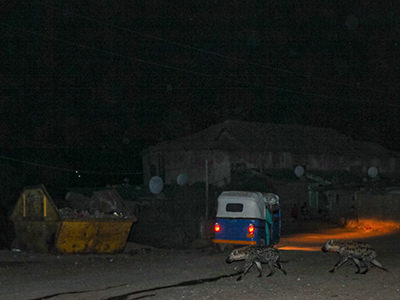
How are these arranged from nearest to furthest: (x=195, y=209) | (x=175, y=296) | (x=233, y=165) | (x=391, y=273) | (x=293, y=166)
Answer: (x=175, y=296)
(x=391, y=273)
(x=195, y=209)
(x=233, y=165)
(x=293, y=166)

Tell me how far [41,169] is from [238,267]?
48655mm

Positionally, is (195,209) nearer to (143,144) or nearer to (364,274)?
(364,274)

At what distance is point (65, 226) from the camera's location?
19.3 m

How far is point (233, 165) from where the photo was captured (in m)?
55.9

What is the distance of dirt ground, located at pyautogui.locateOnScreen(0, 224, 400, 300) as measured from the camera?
450 inches

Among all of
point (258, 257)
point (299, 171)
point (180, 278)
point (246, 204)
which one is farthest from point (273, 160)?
point (180, 278)

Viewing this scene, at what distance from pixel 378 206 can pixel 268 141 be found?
27.6 m

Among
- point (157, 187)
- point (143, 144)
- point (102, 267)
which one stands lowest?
point (102, 267)

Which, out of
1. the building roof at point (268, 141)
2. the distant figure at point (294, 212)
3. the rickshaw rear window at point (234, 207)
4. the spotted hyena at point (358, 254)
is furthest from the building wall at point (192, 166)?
the spotted hyena at point (358, 254)

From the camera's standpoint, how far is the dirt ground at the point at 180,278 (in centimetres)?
1142

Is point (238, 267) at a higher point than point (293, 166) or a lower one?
lower

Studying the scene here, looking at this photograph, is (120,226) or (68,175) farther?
(68,175)

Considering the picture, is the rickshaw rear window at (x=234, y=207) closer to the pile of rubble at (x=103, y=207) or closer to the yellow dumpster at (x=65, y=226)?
the yellow dumpster at (x=65, y=226)

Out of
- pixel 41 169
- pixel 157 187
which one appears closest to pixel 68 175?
pixel 41 169
